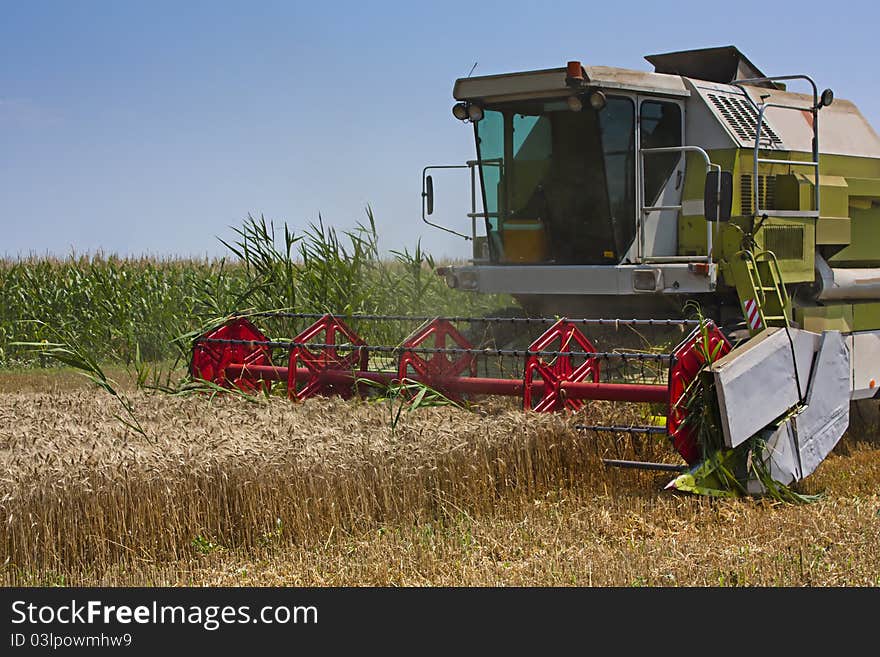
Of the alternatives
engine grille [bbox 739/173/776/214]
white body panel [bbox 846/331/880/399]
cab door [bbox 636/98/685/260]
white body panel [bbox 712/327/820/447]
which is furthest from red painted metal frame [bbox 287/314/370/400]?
white body panel [bbox 846/331/880/399]

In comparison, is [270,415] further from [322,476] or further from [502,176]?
[502,176]

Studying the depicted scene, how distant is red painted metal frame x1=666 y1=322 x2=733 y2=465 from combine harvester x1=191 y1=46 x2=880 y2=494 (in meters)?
0.46

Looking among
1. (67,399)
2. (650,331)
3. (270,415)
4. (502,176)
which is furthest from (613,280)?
(67,399)

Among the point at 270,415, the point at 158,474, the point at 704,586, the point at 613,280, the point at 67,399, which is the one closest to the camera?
the point at 704,586

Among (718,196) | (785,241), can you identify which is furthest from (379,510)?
(785,241)

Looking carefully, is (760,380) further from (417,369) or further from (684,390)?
(417,369)

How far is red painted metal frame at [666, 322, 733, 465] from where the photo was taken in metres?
5.41

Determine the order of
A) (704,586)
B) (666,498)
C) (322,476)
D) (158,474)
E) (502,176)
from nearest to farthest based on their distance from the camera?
1. (704,586)
2. (158,474)
3. (322,476)
4. (666,498)
5. (502,176)

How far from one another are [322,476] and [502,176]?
3.43 m

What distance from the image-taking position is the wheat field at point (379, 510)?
427 centimetres

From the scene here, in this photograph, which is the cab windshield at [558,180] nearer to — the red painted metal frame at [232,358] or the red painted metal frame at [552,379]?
the red painted metal frame at [552,379]

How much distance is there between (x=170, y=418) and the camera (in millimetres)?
5906

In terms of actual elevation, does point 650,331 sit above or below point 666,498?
above

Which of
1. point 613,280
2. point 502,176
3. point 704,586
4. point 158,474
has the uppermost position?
point 502,176
